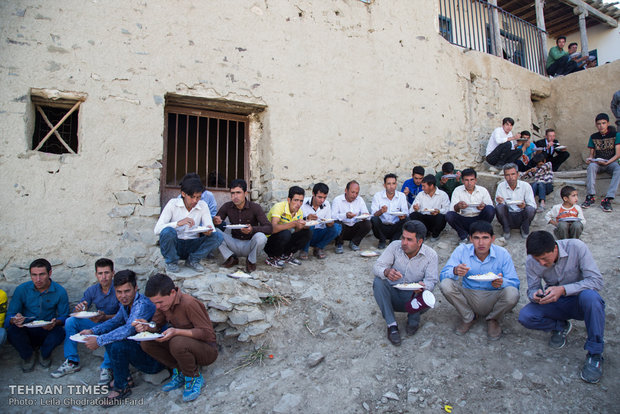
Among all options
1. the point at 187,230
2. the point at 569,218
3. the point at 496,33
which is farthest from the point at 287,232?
the point at 496,33

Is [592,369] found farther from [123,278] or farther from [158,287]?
[123,278]

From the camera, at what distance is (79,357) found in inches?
168

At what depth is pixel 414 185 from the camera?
6895mm

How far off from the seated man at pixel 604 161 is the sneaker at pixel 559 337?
354cm

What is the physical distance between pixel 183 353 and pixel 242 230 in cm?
174

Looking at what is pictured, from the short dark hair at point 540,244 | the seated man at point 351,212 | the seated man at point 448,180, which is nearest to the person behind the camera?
the short dark hair at point 540,244

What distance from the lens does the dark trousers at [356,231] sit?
6.17 meters

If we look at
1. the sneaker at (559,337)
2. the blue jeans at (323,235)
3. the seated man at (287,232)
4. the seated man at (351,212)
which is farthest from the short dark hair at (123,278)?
the sneaker at (559,337)

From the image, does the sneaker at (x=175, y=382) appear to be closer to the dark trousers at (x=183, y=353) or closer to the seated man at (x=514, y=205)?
the dark trousers at (x=183, y=353)

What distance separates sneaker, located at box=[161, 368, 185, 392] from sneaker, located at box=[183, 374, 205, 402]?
0.11 m

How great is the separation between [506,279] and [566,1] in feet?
33.3

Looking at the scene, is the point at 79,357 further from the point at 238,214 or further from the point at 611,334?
the point at 611,334

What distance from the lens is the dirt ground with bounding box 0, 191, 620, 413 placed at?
10.5ft

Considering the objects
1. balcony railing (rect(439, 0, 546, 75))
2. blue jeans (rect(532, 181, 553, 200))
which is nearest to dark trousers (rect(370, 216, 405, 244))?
blue jeans (rect(532, 181, 553, 200))
